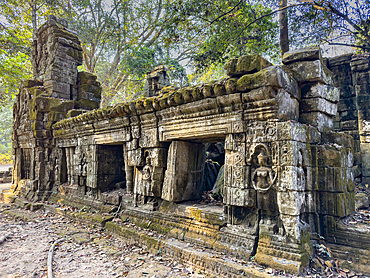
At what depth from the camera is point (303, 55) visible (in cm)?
407

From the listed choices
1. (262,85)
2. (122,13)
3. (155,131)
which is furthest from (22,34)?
(262,85)

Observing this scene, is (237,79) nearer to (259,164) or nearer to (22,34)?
(259,164)

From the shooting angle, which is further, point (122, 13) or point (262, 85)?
point (122, 13)

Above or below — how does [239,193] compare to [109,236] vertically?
above

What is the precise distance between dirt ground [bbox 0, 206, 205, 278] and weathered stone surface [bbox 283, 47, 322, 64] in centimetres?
355

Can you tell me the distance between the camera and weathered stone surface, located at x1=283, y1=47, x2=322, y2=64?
4.01m

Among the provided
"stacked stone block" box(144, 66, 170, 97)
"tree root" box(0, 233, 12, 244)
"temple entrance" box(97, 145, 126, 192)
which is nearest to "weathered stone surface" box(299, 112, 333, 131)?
"temple entrance" box(97, 145, 126, 192)

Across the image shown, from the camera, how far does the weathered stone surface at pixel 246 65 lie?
379 centimetres

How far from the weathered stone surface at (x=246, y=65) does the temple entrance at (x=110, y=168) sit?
4.43m

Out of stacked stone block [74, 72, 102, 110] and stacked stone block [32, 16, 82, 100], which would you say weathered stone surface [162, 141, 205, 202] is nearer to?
stacked stone block [74, 72, 102, 110]

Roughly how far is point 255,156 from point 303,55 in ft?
5.99

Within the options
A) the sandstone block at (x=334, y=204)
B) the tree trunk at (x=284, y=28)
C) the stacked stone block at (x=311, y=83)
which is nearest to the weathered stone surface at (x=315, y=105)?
the stacked stone block at (x=311, y=83)

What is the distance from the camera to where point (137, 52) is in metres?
15.2

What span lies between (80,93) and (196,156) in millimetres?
7056
